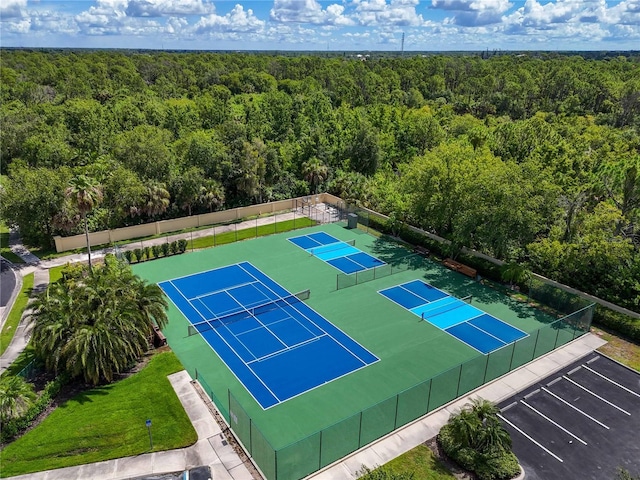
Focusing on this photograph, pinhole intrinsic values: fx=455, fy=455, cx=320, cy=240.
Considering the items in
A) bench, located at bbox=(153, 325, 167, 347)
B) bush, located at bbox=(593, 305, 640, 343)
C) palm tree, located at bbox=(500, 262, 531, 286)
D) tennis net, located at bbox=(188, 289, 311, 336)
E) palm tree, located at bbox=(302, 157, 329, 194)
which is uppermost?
palm tree, located at bbox=(302, 157, 329, 194)

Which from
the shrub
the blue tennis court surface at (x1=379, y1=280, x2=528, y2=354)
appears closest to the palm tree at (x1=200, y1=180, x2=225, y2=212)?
the blue tennis court surface at (x1=379, y1=280, x2=528, y2=354)

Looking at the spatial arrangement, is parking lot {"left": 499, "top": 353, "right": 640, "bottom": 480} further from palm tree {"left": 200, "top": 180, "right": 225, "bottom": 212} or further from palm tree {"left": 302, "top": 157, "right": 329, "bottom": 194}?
palm tree {"left": 302, "top": 157, "right": 329, "bottom": 194}

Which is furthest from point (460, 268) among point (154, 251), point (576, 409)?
point (154, 251)

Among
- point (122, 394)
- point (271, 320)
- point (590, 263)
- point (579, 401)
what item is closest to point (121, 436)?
point (122, 394)

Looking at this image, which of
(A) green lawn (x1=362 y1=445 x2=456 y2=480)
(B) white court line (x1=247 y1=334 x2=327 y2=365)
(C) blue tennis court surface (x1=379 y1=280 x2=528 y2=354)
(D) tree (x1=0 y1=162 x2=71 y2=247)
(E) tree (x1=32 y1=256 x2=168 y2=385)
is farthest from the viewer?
(D) tree (x1=0 y1=162 x2=71 y2=247)

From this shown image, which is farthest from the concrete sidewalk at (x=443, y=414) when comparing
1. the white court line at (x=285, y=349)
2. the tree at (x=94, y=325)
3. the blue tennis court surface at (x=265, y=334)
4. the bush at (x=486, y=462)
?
the tree at (x=94, y=325)

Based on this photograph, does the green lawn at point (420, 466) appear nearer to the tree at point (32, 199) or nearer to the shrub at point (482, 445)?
the shrub at point (482, 445)
